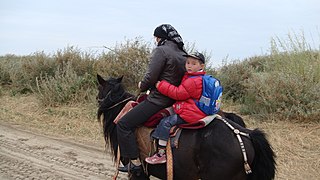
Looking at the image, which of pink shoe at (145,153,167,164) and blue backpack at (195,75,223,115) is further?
pink shoe at (145,153,167,164)

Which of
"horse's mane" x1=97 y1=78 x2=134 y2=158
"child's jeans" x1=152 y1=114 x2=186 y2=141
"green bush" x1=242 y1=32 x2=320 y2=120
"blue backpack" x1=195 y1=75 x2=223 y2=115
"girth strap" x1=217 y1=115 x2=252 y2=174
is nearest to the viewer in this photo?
"girth strap" x1=217 y1=115 x2=252 y2=174

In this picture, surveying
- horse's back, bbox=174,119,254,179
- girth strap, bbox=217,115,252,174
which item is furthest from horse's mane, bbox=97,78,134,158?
girth strap, bbox=217,115,252,174

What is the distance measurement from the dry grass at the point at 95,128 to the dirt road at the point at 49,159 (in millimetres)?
635

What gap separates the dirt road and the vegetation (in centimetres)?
297

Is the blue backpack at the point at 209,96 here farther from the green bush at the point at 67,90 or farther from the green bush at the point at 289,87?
the green bush at the point at 67,90

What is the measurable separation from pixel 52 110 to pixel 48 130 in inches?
70.2

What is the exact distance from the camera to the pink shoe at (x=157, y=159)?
15.2ft

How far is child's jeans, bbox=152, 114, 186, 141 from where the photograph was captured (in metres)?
4.59

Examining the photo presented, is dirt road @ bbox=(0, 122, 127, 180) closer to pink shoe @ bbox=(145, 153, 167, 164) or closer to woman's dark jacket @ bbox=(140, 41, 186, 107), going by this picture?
pink shoe @ bbox=(145, 153, 167, 164)

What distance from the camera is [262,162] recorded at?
4.23m

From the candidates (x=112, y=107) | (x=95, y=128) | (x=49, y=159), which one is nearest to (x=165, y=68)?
(x=112, y=107)

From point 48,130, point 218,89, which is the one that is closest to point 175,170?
point 218,89

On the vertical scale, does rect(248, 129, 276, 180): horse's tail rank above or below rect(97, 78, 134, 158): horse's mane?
below

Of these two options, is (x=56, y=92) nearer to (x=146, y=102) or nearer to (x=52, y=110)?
(x=52, y=110)
